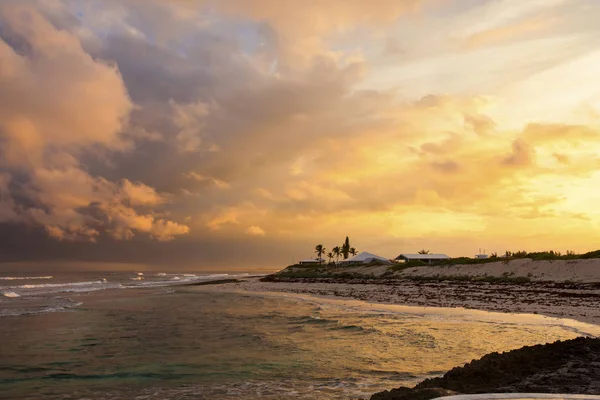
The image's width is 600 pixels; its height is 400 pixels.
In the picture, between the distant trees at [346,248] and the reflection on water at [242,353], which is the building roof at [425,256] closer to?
the distant trees at [346,248]

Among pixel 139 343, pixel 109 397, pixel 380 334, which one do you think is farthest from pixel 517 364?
pixel 139 343

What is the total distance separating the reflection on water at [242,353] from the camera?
42.8ft

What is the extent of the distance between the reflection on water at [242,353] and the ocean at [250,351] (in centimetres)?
5

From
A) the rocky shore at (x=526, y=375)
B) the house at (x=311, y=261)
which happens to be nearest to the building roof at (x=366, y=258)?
the house at (x=311, y=261)

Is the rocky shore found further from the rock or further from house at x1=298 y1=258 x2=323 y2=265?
house at x1=298 y1=258 x2=323 y2=265

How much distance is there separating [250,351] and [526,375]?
37.6ft

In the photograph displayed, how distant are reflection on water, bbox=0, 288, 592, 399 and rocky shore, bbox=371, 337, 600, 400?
2.60 m

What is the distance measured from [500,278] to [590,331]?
1433 inches

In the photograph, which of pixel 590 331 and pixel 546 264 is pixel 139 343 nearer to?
pixel 590 331

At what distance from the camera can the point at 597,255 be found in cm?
5056

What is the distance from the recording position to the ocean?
13.0 meters

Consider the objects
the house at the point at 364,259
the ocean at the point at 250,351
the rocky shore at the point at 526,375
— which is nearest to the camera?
the rocky shore at the point at 526,375

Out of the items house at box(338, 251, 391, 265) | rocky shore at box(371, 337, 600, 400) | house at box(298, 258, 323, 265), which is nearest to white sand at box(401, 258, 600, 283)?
rocky shore at box(371, 337, 600, 400)

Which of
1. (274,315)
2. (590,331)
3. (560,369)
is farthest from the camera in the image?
(274,315)
